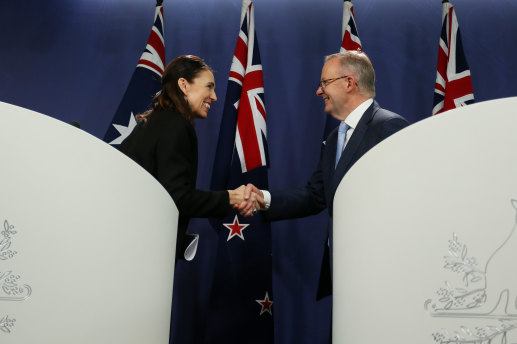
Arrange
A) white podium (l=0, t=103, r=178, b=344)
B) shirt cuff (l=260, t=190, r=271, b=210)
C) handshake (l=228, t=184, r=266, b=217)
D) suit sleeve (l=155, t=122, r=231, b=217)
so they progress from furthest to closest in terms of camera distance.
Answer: shirt cuff (l=260, t=190, r=271, b=210)
handshake (l=228, t=184, r=266, b=217)
suit sleeve (l=155, t=122, r=231, b=217)
white podium (l=0, t=103, r=178, b=344)

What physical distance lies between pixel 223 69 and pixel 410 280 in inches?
110

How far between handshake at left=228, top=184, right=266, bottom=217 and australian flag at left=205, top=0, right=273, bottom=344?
1.04 feet

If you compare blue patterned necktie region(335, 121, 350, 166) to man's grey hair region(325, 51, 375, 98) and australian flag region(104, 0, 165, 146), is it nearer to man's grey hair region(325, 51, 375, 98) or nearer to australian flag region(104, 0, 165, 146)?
man's grey hair region(325, 51, 375, 98)

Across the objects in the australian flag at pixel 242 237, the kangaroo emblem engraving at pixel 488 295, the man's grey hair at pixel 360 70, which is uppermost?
the man's grey hair at pixel 360 70

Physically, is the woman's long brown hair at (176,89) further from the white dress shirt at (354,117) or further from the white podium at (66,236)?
the white podium at (66,236)

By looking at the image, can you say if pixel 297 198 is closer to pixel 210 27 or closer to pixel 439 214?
pixel 210 27

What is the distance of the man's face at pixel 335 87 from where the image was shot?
9.43 feet

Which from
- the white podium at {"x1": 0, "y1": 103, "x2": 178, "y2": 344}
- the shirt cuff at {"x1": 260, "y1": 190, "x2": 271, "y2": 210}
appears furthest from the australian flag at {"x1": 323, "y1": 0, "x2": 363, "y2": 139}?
the white podium at {"x1": 0, "y1": 103, "x2": 178, "y2": 344}

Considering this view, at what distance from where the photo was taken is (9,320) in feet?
4.30

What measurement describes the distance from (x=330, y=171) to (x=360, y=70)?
52cm

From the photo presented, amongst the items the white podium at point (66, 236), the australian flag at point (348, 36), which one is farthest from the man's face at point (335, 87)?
the white podium at point (66, 236)

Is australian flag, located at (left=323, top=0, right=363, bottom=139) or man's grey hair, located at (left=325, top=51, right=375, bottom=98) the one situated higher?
australian flag, located at (left=323, top=0, right=363, bottom=139)

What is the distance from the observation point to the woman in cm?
225

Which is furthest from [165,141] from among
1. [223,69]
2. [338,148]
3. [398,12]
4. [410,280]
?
[398,12]
